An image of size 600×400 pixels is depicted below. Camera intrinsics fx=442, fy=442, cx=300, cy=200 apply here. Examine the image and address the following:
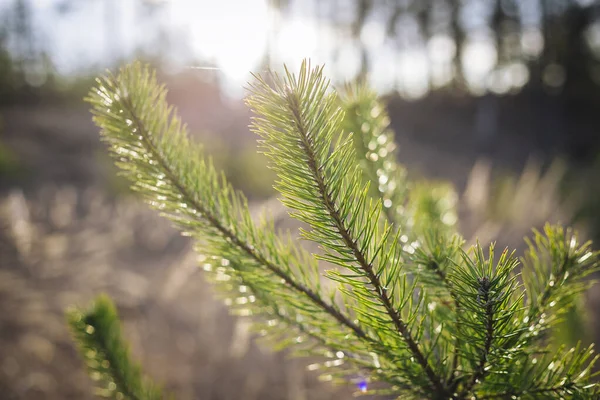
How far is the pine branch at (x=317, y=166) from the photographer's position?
0.42 metres

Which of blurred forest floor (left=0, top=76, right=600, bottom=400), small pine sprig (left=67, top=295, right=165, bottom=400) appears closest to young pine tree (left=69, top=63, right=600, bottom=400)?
blurred forest floor (left=0, top=76, right=600, bottom=400)

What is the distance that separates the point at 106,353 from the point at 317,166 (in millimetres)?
570

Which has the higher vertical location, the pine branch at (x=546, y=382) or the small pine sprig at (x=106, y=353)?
the pine branch at (x=546, y=382)

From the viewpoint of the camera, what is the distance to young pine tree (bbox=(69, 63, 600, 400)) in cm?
43

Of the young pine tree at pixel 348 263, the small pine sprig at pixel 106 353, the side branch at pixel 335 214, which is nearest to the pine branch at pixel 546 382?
the young pine tree at pixel 348 263

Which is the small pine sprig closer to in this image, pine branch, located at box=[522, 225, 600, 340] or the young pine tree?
the young pine tree

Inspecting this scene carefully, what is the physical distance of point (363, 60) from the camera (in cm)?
1742

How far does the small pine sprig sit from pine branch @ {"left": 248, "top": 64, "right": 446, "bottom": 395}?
51 cm

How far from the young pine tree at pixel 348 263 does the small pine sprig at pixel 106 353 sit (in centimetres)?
25

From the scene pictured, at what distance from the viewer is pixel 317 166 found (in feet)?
1.40

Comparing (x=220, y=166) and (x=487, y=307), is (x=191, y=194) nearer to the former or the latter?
(x=487, y=307)

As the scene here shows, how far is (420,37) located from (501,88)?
432cm

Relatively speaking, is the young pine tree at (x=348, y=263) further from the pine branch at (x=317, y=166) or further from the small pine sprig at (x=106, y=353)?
the small pine sprig at (x=106, y=353)

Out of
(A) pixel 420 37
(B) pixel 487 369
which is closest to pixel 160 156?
(B) pixel 487 369
